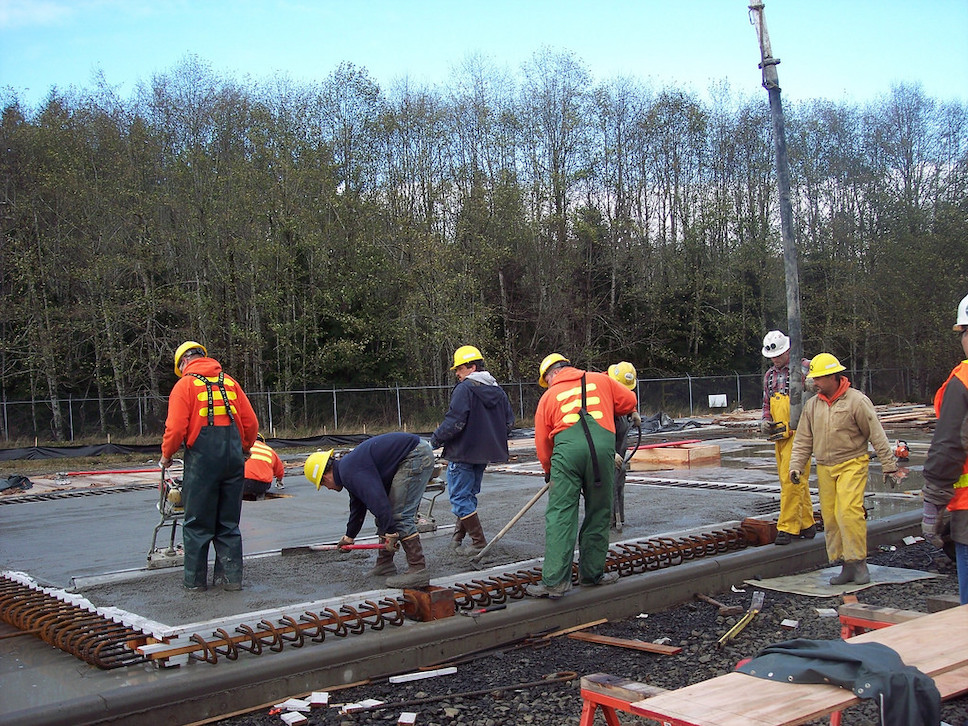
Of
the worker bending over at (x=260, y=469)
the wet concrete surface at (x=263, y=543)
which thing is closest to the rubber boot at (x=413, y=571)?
the wet concrete surface at (x=263, y=543)

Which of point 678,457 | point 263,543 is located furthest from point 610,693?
point 678,457

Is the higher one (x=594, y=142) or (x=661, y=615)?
(x=594, y=142)

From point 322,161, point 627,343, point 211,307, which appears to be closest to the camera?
point 211,307

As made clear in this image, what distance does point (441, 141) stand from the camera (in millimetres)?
37906

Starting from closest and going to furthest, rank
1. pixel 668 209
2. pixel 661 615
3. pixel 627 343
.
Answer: pixel 661 615, pixel 627 343, pixel 668 209

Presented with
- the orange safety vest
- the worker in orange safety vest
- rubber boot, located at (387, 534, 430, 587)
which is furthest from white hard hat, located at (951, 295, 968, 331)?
rubber boot, located at (387, 534, 430, 587)

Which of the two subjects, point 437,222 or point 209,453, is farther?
point 437,222

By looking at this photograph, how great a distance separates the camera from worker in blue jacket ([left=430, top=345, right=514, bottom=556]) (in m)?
8.13

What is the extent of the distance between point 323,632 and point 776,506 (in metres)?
6.66

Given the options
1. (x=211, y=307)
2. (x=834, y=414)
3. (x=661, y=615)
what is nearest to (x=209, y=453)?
(x=661, y=615)

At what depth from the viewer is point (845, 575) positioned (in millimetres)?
7250

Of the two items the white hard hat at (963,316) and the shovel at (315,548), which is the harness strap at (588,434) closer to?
the white hard hat at (963,316)

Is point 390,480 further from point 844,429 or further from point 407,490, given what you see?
point 844,429

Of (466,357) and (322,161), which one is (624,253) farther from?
(466,357)
